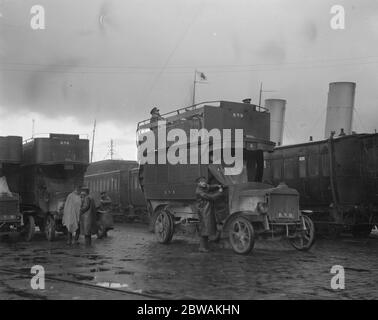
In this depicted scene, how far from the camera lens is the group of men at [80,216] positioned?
14.4 metres

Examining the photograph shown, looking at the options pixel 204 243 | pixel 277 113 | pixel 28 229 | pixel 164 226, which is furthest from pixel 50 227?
pixel 277 113

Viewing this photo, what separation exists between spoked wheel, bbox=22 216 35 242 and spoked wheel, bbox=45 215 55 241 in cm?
43

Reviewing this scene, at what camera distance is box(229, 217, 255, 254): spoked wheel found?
452 inches

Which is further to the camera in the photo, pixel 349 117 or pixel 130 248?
pixel 349 117

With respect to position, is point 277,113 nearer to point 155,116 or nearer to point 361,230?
point 361,230

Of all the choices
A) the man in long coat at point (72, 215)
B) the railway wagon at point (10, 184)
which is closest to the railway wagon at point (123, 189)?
the railway wagon at point (10, 184)

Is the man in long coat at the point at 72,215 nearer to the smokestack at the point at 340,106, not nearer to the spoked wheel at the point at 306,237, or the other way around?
the spoked wheel at the point at 306,237

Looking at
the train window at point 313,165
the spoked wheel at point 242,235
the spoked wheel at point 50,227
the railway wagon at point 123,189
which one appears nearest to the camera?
the spoked wheel at point 242,235

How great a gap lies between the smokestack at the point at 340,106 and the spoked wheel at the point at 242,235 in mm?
30555

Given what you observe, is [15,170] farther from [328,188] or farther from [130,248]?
[328,188]

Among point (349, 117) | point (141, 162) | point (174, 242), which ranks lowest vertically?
point (174, 242)
